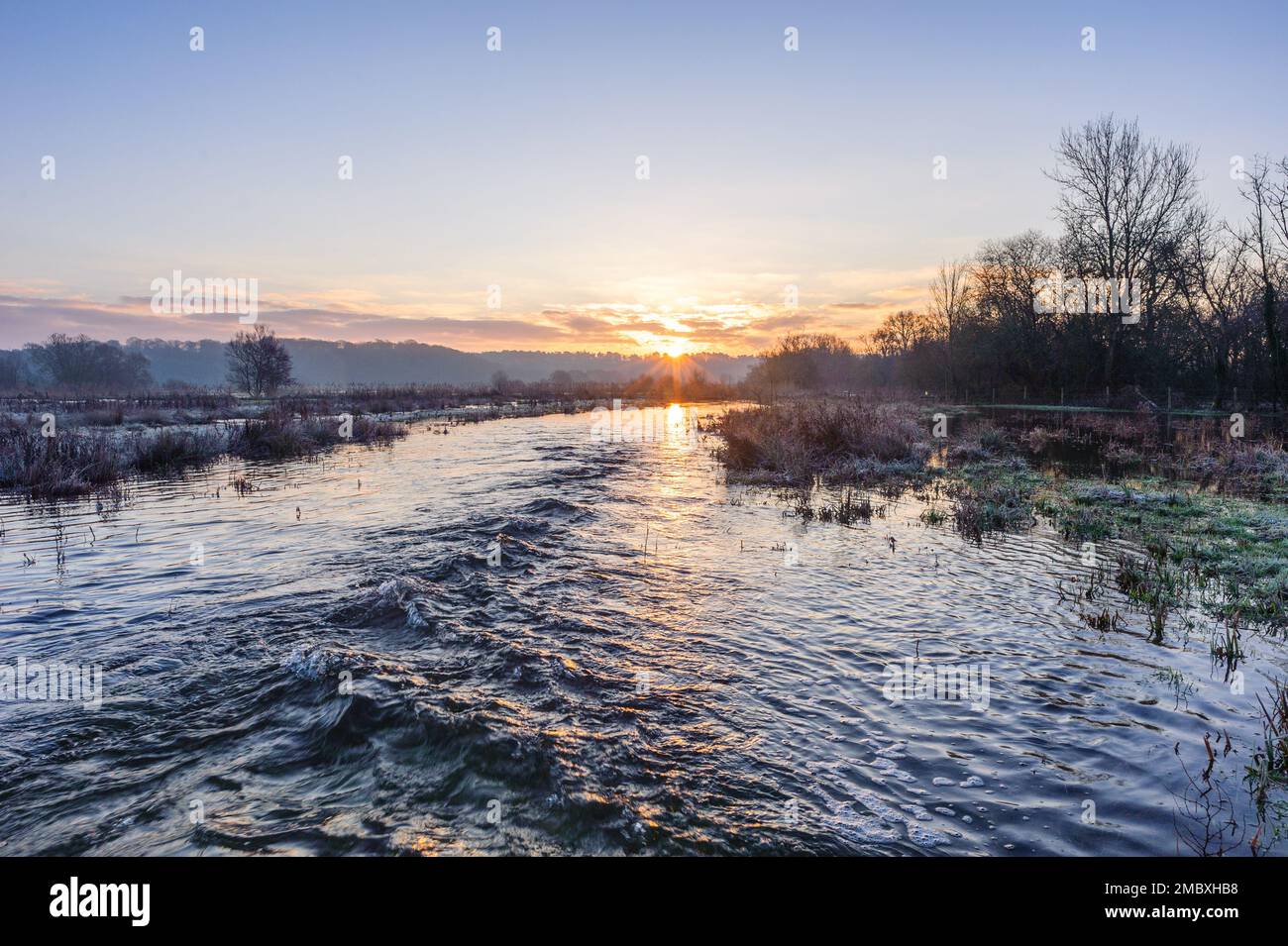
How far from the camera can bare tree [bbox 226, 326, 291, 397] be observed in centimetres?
7256

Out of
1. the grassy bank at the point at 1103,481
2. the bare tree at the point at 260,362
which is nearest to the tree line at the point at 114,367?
the bare tree at the point at 260,362

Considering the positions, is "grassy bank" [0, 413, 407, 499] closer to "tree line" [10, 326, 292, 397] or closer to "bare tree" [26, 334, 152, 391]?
"tree line" [10, 326, 292, 397]

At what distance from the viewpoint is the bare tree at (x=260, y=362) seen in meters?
72.6

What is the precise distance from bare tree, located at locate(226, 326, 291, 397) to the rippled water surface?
236ft

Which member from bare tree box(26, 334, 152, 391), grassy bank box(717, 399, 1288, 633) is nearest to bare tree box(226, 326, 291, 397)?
bare tree box(26, 334, 152, 391)

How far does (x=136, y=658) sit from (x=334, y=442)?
26320 millimetres

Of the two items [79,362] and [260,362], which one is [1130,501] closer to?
[260,362]

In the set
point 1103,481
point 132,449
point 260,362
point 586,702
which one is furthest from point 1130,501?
point 260,362

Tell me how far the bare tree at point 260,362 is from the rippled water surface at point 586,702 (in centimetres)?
7207

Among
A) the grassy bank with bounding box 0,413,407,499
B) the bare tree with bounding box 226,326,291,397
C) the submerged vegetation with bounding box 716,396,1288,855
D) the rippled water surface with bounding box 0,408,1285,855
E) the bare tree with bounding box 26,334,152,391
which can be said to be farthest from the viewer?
the bare tree with bounding box 26,334,152,391

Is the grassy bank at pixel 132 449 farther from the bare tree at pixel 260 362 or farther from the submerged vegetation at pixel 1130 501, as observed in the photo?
the bare tree at pixel 260 362

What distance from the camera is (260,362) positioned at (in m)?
72.9

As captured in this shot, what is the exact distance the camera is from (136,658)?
623 cm

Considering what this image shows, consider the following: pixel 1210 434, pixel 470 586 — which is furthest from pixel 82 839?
pixel 1210 434
